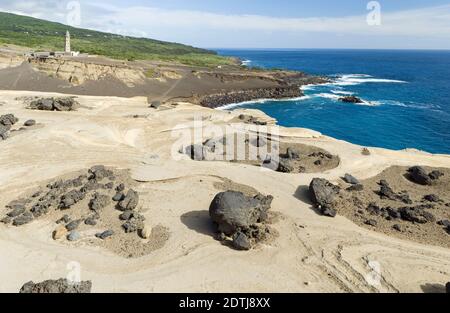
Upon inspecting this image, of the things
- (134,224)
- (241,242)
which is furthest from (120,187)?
(241,242)

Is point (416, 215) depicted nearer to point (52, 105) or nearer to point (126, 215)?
point (126, 215)

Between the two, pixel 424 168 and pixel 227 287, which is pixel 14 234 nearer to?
pixel 227 287

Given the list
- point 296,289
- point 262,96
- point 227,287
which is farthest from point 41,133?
point 262,96

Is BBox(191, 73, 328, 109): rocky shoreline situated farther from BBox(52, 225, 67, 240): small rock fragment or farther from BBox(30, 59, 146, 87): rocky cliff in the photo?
BBox(52, 225, 67, 240): small rock fragment

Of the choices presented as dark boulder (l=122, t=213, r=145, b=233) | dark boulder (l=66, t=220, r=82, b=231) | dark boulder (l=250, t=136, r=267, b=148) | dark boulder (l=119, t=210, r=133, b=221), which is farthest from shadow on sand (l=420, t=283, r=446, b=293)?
dark boulder (l=250, t=136, r=267, b=148)

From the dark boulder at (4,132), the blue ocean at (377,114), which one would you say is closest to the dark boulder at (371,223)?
the blue ocean at (377,114)

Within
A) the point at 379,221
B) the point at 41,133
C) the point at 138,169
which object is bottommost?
the point at 379,221
